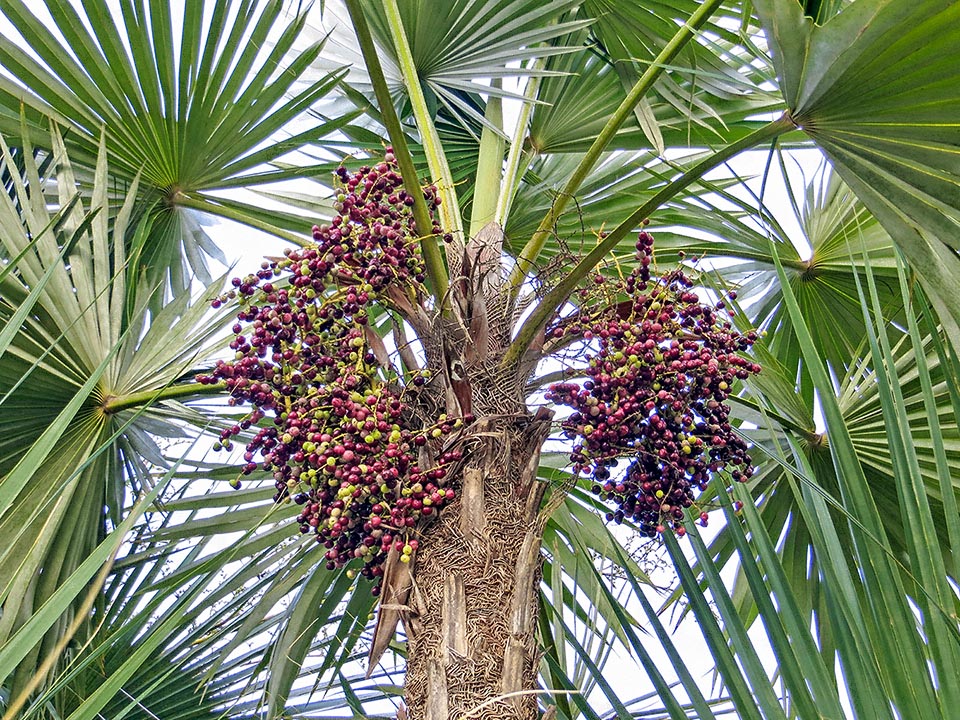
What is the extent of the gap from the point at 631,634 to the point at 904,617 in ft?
1.86

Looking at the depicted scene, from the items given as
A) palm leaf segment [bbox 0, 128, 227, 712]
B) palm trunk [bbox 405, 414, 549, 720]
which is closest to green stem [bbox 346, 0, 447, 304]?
palm trunk [bbox 405, 414, 549, 720]

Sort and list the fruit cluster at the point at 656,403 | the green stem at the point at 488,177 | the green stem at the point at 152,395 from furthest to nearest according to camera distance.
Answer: the green stem at the point at 488,177 → the green stem at the point at 152,395 → the fruit cluster at the point at 656,403

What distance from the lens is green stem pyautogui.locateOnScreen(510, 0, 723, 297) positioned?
2.24 metres

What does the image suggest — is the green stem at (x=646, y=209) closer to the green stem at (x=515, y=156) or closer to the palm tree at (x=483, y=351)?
the palm tree at (x=483, y=351)

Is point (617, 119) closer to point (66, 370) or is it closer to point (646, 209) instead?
point (646, 209)

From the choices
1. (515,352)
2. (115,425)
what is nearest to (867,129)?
(515,352)

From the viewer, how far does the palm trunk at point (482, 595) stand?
1.90 metres

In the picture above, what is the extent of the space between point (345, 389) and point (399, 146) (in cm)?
57

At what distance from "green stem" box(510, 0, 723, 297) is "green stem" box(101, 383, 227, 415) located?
2.70ft

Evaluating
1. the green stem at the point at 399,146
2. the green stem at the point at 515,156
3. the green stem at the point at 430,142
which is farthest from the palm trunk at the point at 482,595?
the green stem at the point at 515,156

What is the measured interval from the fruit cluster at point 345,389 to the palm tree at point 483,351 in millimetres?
33

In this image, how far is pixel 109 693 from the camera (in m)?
1.37

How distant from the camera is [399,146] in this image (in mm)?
2223

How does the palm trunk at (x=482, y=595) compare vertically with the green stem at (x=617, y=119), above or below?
below
